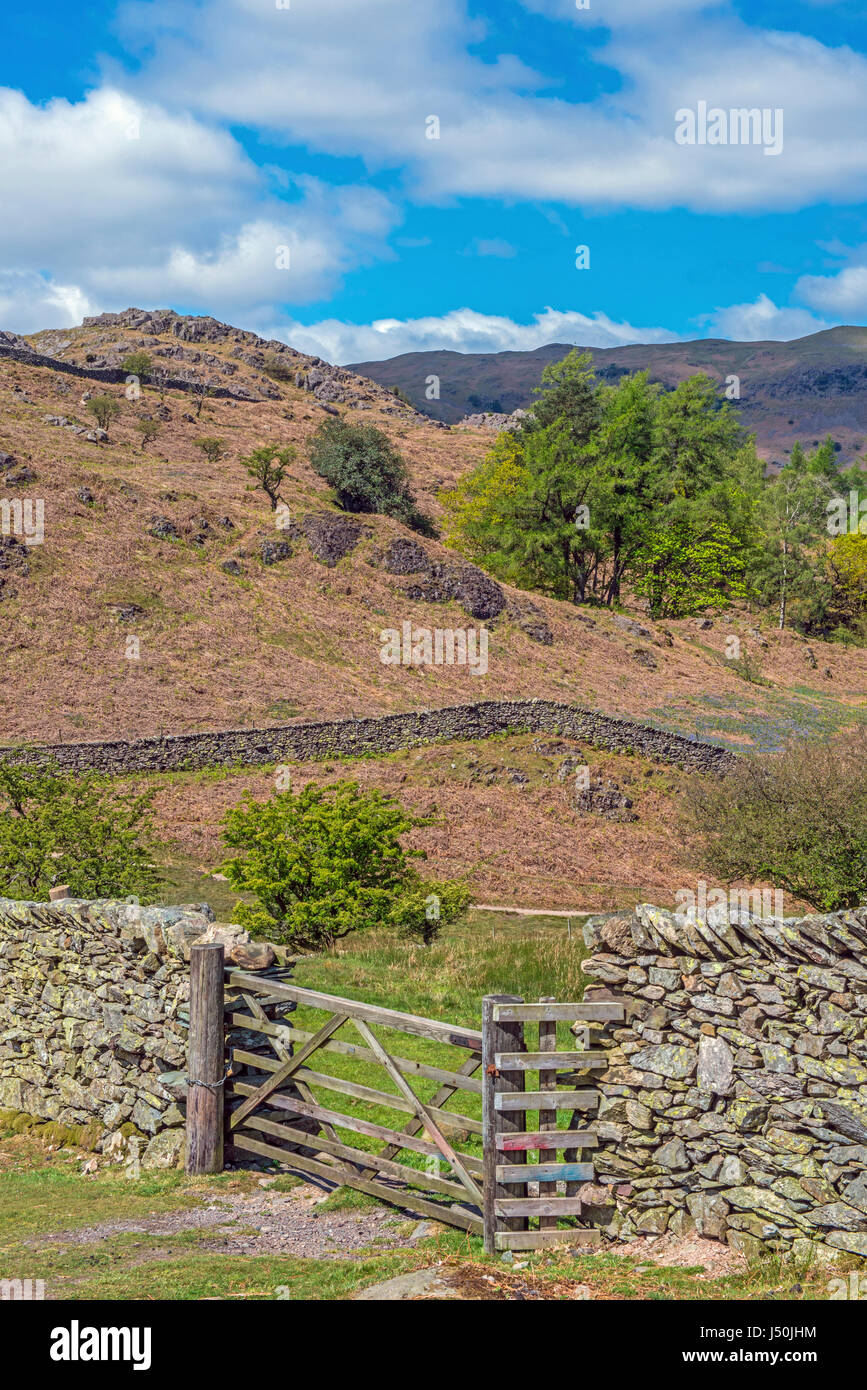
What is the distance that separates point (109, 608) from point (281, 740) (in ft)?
42.1

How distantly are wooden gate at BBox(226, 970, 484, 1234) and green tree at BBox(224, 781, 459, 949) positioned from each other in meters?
7.69

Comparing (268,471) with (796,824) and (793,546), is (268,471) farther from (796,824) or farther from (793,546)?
(796,824)

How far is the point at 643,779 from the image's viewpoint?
34.0 meters

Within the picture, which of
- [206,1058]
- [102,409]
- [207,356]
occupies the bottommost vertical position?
[206,1058]

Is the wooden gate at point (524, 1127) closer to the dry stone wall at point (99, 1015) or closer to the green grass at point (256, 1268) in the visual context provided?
the green grass at point (256, 1268)

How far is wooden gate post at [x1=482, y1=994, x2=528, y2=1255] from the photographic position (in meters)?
6.62

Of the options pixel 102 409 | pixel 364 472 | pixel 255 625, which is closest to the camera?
pixel 255 625

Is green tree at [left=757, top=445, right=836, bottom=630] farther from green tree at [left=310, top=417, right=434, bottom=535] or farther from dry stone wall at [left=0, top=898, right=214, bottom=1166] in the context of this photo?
dry stone wall at [left=0, top=898, right=214, bottom=1166]

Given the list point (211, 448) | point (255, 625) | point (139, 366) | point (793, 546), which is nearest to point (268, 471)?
point (211, 448)

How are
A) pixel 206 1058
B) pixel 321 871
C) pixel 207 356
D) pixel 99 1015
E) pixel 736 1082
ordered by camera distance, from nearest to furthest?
1. pixel 736 1082
2. pixel 206 1058
3. pixel 99 1015
4. pixel 321 871
5. pixel 207 356

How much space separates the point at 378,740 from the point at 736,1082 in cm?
2870

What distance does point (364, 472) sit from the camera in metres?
59.3

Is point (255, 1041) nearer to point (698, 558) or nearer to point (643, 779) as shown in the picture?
point (643, 779)
